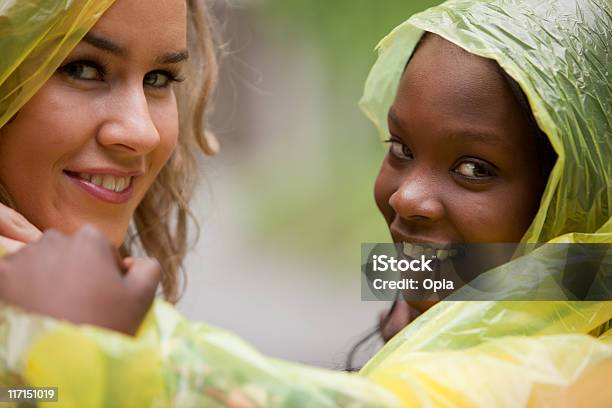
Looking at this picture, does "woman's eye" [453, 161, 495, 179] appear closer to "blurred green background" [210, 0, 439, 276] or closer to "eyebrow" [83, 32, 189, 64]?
"eyebrow" [83, 32, 189, 64]

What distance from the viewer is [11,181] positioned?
59.4 inches

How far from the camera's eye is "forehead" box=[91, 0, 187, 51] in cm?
146

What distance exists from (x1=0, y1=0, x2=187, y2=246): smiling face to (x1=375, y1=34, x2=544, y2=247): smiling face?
0.41 metres

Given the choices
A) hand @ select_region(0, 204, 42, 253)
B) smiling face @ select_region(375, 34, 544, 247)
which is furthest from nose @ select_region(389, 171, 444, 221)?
hand @ select_region(0, 204, 42, 253)

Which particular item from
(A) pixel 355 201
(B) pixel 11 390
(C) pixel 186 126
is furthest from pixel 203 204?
(A) pixel 355 201

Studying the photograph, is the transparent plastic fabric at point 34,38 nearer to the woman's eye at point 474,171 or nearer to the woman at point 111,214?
the woman at point 111,214

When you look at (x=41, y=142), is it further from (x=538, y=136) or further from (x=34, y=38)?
(x=538, y=136)

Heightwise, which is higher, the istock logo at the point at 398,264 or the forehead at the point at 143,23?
the forehead at the point at 143,23

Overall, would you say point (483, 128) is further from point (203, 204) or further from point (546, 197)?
point (203, 204)

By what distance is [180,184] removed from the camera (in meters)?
2.00

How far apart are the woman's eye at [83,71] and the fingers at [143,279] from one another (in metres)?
0.50

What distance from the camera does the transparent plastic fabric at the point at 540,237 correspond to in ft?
3.78
